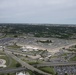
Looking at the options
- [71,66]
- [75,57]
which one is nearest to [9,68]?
[71,66]

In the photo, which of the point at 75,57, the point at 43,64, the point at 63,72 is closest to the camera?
the point at 63,72

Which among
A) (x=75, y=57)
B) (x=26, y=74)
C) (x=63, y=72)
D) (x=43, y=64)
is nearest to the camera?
(x=26, y=74)

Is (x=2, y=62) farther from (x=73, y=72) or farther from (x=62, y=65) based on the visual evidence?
(x=73, y=72)

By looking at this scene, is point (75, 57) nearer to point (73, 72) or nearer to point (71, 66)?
A: point (71, 66)

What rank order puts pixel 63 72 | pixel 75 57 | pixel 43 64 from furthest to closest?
pixel 75 57
pixel 43 64
pixel 63 72

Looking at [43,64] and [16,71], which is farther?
[43,64]

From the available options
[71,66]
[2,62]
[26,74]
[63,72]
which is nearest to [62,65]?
[71,66]

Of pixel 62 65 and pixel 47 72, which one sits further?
pixel 62 65
